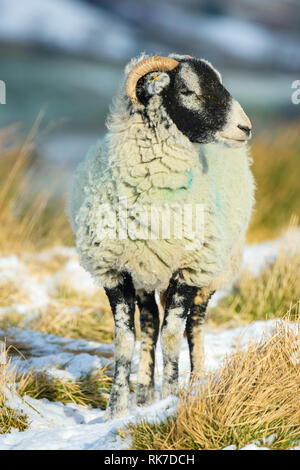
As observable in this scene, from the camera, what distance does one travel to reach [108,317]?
229 inches

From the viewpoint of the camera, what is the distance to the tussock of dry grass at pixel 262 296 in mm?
5797

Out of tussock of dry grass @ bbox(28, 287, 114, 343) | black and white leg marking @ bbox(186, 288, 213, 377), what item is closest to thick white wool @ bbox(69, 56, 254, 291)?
black and white leg marking @ bbox(186, 288, 213, 377)

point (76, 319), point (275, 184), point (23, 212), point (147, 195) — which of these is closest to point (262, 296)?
point (76, 319)

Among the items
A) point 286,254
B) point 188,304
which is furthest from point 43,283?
point 188,304

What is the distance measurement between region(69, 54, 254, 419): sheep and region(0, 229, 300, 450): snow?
0.35 meters

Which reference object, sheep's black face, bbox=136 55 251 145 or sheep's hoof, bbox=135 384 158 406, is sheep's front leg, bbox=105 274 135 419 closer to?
sheep's hoof, bbox=135 384 158 406

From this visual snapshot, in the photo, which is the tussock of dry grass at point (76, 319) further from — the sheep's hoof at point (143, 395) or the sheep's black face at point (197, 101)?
the sheep's black face at point (197, 101)

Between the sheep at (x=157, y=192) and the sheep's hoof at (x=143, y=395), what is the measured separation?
2 cm

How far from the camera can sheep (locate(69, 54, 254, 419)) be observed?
3.60 m

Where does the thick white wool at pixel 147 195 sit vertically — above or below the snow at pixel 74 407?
above

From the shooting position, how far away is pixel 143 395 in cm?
393

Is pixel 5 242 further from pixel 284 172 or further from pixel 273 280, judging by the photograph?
pixel 284 172

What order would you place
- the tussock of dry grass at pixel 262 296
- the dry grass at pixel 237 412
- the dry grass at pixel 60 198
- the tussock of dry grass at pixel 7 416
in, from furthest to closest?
the dry grass at pixel 60 198, the tussock of dry grass at pixel 262 296, the tussock of dry grass at pixel 7 416, the dry grass at pixel 237 412

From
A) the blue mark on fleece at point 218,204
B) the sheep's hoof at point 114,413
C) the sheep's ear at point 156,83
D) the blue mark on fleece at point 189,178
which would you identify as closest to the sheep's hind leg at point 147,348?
the sheep's hoof at point 114,413
